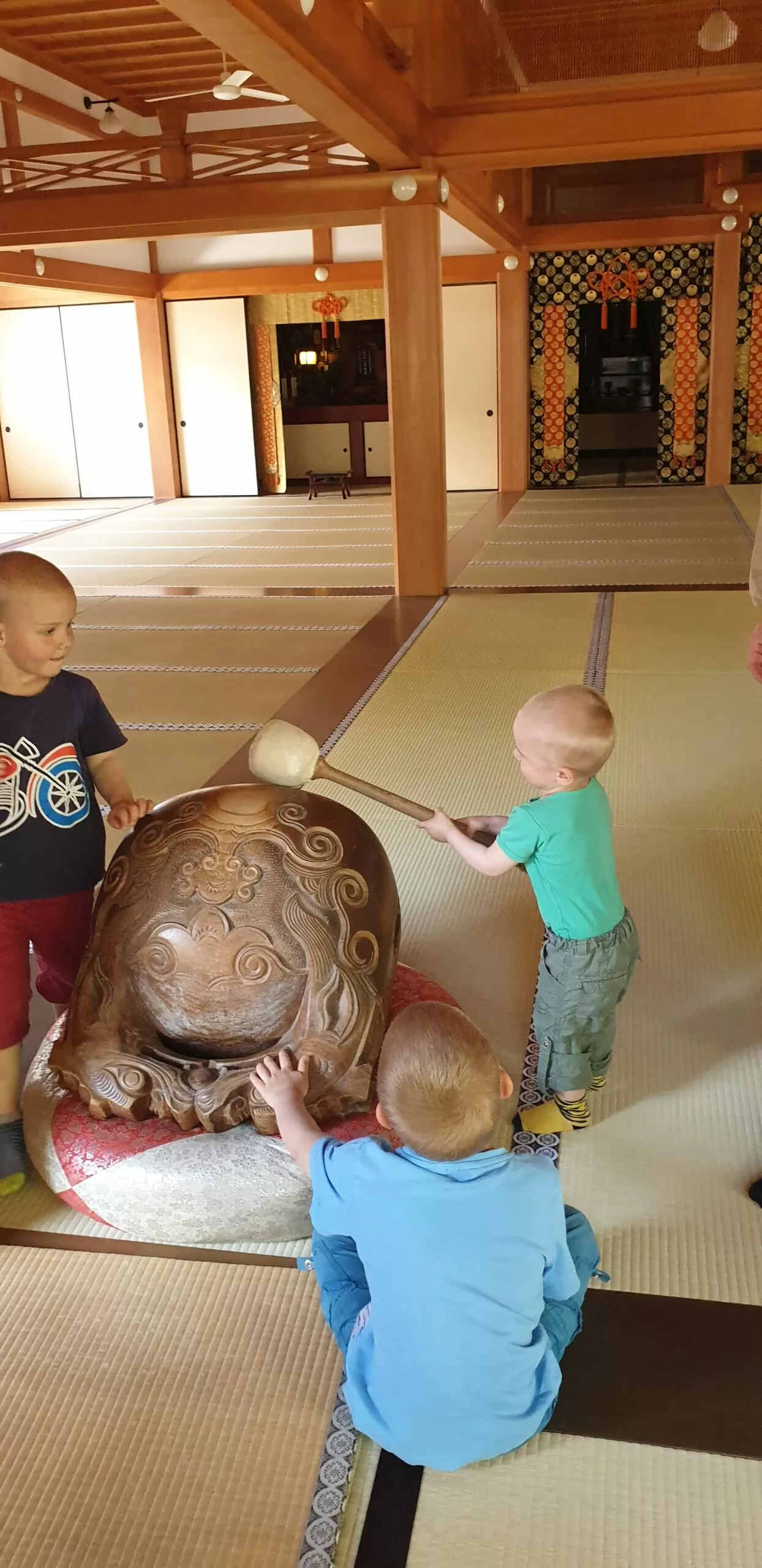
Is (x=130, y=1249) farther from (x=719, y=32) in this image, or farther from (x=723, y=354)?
(x=723, y=354)

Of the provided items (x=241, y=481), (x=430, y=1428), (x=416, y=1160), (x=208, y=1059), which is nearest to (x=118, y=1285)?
(x=208, y=1059)

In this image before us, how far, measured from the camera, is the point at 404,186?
548 centimetres

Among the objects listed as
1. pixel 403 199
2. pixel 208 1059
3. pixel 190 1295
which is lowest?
pixel 190 1295

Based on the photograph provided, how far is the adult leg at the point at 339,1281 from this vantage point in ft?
4.67

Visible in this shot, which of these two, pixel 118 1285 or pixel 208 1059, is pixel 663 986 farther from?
pixel 118 1285

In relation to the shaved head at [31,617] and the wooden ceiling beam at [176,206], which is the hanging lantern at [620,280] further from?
the shaved head at [31,617]

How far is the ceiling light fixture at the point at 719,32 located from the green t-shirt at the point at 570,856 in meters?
4.44

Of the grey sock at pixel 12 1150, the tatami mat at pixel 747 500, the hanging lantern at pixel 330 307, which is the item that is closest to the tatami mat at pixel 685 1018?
the grey sock at pixel 12 1150

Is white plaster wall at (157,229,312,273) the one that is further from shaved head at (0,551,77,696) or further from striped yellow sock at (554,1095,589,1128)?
striped yellow sock at (554,1095,589,1128)

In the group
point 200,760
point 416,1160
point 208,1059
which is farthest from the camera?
point 200,760

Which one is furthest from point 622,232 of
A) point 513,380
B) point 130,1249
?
point 130,1249

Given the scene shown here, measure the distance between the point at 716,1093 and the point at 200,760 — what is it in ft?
6.88

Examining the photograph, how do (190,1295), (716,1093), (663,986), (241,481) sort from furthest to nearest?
(241,481), (663,986), (716,1093), (190,1295)

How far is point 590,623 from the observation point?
5.24m
